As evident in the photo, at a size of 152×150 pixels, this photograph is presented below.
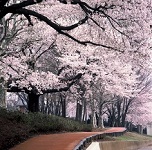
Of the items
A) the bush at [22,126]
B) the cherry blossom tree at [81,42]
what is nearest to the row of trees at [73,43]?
the cherry blossom tree at [81,42]

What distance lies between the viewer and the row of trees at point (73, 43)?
38.8 ft

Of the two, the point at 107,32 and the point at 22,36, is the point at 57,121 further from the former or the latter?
the point at 107,32

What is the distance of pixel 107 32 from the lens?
587 inches

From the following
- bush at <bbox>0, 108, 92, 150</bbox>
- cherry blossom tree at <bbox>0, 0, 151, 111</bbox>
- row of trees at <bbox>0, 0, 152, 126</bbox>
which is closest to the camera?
cherry blossom tree at <bbox>0, 0, 151, 111</bbox>

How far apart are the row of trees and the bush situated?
9.28ft

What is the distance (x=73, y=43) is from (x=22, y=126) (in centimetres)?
525

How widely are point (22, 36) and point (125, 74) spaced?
390 inches

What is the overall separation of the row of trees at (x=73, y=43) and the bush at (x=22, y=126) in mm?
2828

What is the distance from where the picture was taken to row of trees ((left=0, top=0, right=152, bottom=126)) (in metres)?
11.8

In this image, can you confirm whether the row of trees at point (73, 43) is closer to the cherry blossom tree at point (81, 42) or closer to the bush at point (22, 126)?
the cherry blossom tree at point (81, 42)

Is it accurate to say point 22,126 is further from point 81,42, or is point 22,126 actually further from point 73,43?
point 81,42

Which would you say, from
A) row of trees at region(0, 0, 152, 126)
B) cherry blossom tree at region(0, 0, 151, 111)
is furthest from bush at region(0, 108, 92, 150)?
cherry blossom tree at region(0, 0, 151, 111)

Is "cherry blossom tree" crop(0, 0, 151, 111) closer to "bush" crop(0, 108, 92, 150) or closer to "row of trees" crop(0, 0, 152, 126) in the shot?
"row of trees" crop(0, 0, 152, 126)

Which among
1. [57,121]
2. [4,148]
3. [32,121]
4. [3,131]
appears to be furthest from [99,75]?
[4,148]
